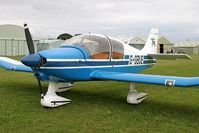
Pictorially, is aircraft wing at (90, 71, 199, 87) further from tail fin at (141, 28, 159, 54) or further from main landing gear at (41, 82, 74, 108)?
tail fin at (141, 28, 159, 54)

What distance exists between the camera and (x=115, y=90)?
9.77m

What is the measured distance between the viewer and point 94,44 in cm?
779

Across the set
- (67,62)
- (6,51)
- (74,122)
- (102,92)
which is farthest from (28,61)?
(6,51)

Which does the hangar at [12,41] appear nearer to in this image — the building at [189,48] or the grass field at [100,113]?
the grass field at [100,113]

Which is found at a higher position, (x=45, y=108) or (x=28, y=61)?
(x=28, y=61)

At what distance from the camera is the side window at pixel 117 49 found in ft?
27.6

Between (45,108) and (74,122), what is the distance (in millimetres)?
1341

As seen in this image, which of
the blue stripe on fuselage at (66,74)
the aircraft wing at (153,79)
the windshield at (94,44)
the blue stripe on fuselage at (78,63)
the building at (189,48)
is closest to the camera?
the aircraft wing at (153,79)

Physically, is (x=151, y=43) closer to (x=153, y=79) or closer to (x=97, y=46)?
(x=97, y=46)

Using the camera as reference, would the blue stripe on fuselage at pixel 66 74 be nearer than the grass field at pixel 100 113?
No

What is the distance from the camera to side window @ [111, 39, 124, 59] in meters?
8.40

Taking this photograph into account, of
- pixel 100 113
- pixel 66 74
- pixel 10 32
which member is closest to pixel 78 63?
pixel 66 74

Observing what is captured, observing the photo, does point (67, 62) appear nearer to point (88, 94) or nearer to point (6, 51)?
point (88, 94)

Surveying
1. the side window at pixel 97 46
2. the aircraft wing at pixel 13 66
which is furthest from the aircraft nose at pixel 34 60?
the aircraft wing at pixel 13 66
